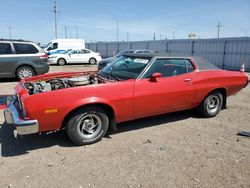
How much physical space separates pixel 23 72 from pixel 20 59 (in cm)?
56

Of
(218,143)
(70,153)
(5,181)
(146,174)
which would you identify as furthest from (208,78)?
(5,181)

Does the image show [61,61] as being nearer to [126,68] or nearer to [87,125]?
[126,68]

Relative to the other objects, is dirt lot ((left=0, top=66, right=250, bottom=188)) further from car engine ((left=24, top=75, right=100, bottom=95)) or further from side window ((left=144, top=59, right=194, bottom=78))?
side window ((left=144, top=59, right=194, bottom=78))

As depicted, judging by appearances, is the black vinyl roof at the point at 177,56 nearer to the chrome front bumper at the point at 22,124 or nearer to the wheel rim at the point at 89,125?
the wheel rim at the point at 89,125

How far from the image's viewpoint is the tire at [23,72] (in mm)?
9953

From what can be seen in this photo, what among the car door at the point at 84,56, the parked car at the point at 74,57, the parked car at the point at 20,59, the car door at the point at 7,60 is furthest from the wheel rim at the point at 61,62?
the car door at the point at 7,60

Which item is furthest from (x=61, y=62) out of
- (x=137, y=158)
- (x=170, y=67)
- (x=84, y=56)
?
(x=137, y=158)

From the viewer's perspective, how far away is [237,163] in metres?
3.57

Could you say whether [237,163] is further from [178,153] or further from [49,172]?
[49,172]

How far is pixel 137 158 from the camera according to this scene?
368 cm

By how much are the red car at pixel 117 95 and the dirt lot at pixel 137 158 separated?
0.38 m

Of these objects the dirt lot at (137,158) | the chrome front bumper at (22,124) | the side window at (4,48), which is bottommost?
the dirt lot at (137,158)

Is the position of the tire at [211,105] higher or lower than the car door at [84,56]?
lower

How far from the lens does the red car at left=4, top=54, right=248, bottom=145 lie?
3.71 metres
